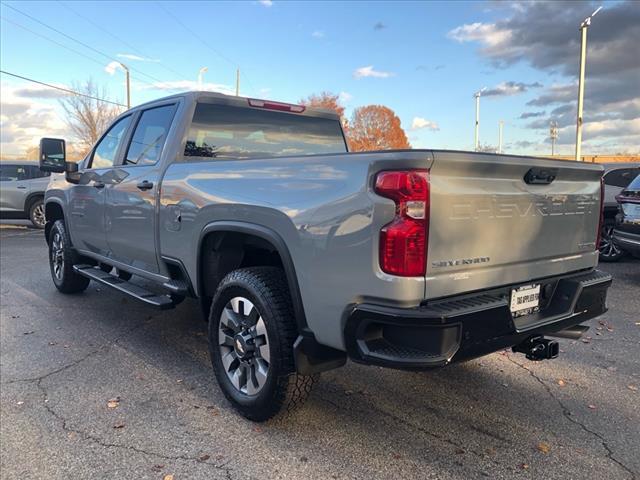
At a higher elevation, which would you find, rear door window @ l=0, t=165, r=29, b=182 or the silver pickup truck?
rear door window @ l=0, t=165, r=29, b=182

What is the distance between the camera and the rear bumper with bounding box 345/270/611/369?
2.37 m

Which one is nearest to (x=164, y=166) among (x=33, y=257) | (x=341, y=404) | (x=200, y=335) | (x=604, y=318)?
(x=200, y=335)

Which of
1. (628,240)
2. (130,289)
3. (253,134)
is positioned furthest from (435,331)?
(628,240)

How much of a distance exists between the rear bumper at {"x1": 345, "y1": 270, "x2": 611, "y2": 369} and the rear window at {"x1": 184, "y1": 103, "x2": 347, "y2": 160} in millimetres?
2379

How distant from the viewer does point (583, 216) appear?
10.7 ft

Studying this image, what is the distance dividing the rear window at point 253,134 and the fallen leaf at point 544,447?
9.83 ft

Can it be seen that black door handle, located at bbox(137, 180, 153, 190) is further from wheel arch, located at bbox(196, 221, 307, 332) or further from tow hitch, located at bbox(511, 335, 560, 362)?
tow hitch, located at bbox(511, 335, 560, 362)

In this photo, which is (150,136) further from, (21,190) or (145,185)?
(21,190)

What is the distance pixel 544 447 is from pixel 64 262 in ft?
18.2

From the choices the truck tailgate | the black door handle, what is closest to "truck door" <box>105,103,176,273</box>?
the black door handle

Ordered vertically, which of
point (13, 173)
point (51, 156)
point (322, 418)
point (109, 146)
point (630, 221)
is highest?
point (109, 146)

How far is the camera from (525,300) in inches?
114

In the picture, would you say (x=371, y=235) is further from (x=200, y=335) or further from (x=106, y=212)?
(x=106, y=212)

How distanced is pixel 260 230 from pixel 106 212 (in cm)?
260
